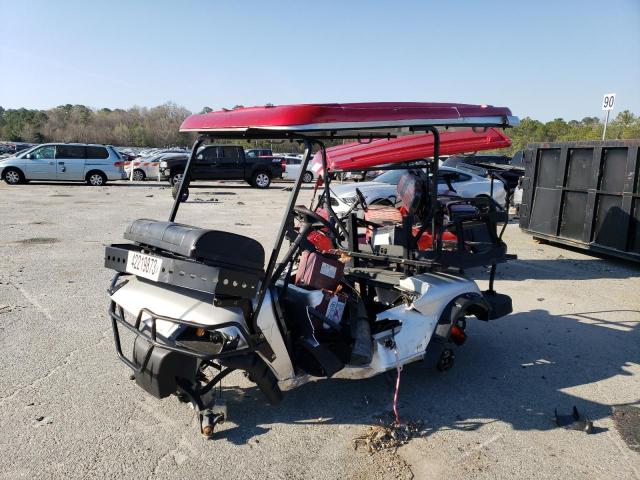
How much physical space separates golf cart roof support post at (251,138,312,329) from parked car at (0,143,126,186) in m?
20.3

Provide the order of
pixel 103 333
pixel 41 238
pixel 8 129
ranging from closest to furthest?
1. pixel 103 333
2. pixel 41 238
3. pixel 8 129

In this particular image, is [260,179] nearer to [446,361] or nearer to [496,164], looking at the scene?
[496,164]

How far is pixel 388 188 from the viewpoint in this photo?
10984 millimetres

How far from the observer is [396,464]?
10.1 feet

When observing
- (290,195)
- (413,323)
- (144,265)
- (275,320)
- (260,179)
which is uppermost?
(290,195)

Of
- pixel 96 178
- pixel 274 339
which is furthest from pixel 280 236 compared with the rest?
pixel 96 178

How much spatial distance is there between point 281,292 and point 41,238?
7757 millimetres

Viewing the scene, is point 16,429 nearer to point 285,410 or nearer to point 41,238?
point 285,410

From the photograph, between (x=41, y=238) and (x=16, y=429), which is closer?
(x=16, y=429)

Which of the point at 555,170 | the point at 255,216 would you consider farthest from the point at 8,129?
the point at 555,170

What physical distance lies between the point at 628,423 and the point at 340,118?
293 cm

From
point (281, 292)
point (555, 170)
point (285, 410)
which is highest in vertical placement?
point (555, 170)

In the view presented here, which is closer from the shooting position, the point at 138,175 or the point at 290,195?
the point at 290,195

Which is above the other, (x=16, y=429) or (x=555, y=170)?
(x=555, y=170)
